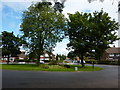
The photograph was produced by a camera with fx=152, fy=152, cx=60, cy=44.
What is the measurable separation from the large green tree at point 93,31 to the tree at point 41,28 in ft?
17.5

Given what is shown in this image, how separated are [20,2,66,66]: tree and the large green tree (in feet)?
17.5

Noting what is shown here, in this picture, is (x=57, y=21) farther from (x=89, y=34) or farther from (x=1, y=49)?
(x=1, y=49)

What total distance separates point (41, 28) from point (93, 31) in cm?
1337

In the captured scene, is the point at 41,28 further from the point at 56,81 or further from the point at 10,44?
the point at 56,81

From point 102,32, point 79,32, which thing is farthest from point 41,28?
point 102,32

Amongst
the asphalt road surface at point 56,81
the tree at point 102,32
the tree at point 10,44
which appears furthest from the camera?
the tree at point 10,44

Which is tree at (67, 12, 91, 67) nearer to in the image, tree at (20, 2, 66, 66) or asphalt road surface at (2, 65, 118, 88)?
tree at (20, 2, 66, 66)

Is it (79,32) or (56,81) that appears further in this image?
(79,32)

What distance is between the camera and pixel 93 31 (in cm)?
3086

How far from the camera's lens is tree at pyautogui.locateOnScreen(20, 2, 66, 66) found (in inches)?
1469

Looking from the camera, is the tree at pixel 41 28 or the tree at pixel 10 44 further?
the tree at pixel 10 44

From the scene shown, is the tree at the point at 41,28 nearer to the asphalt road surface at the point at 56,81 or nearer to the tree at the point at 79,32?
the tree at the point at 79,32

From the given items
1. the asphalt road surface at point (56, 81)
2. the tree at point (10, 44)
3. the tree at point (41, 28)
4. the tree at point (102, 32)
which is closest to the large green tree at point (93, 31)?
the tree at point (102, 32)

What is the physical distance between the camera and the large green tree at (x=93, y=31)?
101ft
